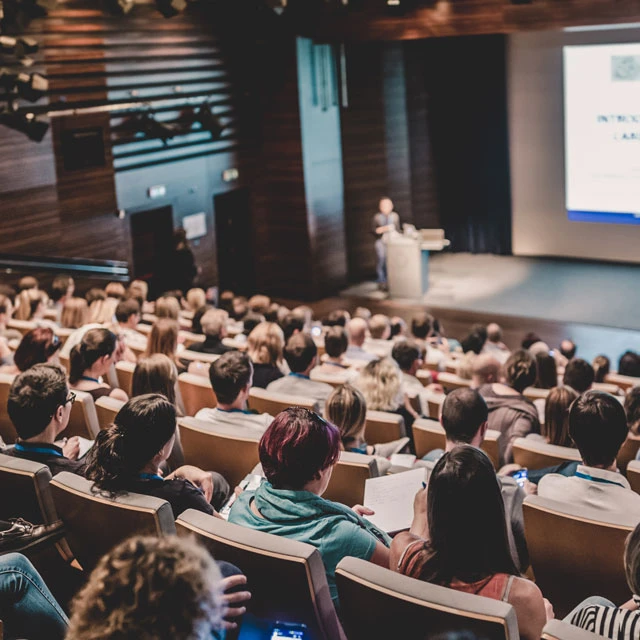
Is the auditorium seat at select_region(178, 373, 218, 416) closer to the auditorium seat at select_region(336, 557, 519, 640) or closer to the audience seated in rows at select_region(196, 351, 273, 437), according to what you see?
the audience seated in rows at select_region(196, 351, 273, 437)

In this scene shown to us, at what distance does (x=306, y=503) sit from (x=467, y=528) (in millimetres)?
505

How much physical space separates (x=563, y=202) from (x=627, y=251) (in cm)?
116

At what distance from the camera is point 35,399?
131 inches

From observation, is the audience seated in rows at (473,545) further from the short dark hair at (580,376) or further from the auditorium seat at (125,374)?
the short dark hair at (580,376)

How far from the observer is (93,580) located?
64.8 inches

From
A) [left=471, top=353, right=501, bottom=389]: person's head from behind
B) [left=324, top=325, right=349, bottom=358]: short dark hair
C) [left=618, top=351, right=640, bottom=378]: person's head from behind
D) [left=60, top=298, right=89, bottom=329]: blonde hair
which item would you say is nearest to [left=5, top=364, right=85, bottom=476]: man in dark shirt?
[left=471, top=353, right=501, bottom=389]: person's head from behind

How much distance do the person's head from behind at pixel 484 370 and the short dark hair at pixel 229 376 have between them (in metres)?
1.75

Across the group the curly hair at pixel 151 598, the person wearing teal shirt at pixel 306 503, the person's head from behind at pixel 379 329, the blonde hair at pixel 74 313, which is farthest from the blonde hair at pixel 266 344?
the curly hair at pixel 151 598

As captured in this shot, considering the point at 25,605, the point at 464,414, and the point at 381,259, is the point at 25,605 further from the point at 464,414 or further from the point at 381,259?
the point at 381,259

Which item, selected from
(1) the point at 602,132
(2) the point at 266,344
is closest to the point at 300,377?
(2) the point at 266,344

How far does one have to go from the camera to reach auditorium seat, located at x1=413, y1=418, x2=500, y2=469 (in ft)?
13.9

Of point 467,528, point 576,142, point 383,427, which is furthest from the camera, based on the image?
point 576,142

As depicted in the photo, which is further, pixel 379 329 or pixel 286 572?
pixel 379 329

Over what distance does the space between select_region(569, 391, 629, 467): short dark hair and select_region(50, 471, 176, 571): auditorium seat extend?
162cm
